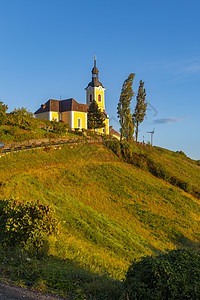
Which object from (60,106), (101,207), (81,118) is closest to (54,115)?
(60,106)

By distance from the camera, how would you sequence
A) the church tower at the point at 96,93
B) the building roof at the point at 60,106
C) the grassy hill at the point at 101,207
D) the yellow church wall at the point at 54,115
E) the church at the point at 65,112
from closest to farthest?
the grassy hill at the point at 101,207, the church at the point at 65,112, the yellow church wall at the point at 54,115, the building roof at the point at 60,106, the church tower at the point at 96,93

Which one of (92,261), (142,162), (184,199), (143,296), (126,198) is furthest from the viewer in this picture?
(142,162)

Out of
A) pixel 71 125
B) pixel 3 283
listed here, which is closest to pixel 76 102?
pixel 71 125

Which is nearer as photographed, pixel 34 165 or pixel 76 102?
pixel 34 165

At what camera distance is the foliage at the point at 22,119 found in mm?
50219

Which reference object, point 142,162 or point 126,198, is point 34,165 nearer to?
point 126,198

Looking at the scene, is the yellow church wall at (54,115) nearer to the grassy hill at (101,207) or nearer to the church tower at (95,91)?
the church tower at (95,91)

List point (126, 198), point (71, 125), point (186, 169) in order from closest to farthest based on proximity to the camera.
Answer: point (126, 198), point (186, 169), point (71, 125)

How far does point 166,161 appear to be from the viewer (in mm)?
56438

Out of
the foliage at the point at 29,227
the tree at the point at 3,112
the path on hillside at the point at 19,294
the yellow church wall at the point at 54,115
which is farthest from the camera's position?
the yellow church wall at the point at 54,115

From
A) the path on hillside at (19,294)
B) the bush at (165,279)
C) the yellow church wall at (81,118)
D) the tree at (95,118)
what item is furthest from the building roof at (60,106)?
the bush at (165,279)

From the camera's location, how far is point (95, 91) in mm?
81250

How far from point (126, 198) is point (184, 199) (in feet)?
34.2

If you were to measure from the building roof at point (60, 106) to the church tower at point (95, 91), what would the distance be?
1161 cm
